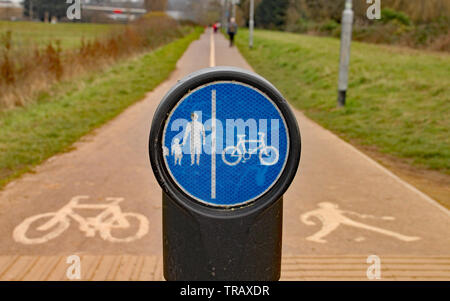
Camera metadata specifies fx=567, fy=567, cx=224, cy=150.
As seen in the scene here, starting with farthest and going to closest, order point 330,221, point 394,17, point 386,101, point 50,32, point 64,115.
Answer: point 394,17 < point 50,32 < point 386,101 < point 64,115 < point 330,221

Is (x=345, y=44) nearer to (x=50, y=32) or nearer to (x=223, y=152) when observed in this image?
(x=223, y=152)

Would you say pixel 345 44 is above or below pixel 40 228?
above

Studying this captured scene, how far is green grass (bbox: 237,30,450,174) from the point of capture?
27.5 ft

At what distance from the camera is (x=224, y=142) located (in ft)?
6.70

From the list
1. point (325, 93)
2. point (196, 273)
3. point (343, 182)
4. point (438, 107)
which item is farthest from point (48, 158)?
point (325, 93)

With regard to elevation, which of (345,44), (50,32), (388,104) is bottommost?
(388,104)

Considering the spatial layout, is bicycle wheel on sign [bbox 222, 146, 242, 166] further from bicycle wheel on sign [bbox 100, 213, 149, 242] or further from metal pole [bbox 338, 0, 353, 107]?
metal pole [bbox 338, 0, 353, 107]

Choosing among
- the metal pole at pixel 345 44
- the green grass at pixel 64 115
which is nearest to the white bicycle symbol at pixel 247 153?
the green grass at pixel 64 115

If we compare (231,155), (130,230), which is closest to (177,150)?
(231,155)

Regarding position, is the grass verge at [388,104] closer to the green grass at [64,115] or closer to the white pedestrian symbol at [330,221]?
the white pedestrian symbol at [330,221]

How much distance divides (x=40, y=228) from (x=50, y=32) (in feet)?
49.4

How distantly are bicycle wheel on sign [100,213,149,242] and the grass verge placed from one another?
10.1ft

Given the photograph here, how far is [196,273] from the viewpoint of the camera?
2.17 m

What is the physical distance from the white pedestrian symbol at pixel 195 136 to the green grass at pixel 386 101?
5.75m
